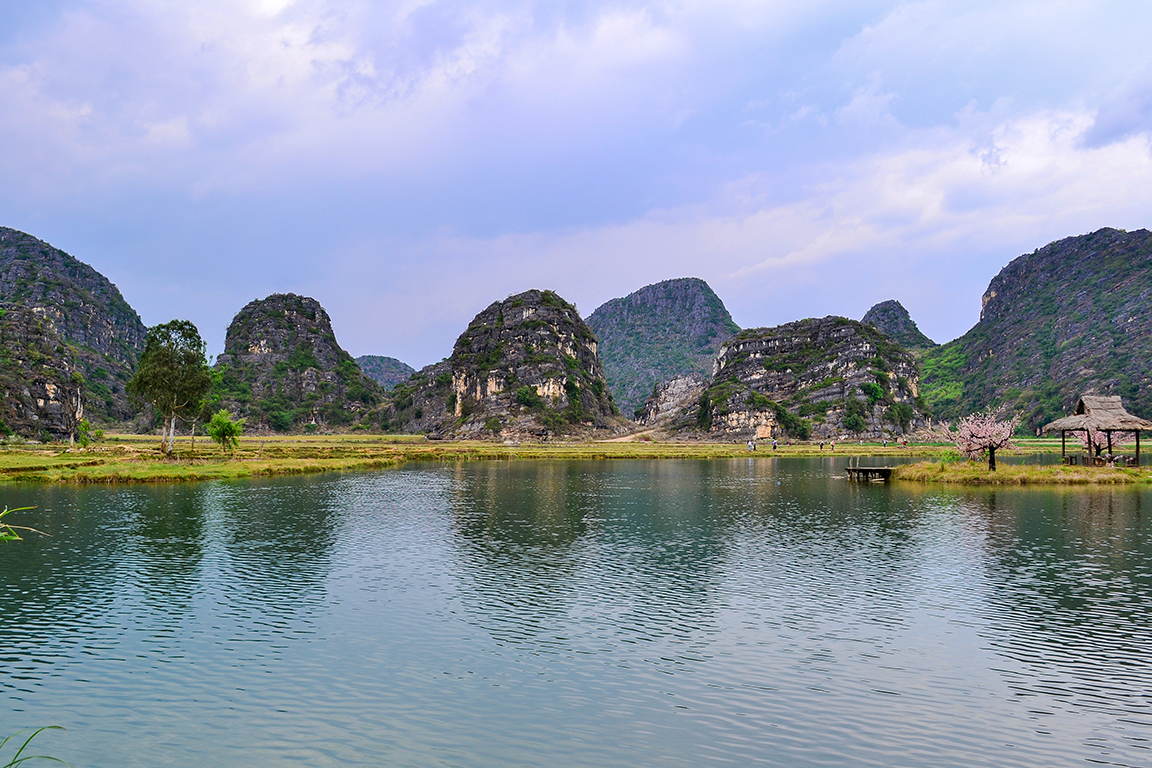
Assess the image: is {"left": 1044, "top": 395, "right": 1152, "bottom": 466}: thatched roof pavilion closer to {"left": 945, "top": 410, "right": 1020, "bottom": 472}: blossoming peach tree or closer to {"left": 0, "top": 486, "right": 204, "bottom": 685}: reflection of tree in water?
{"left": 945, "top": 410, "right": 1020, "bottom": 472}: blossoming peach tree

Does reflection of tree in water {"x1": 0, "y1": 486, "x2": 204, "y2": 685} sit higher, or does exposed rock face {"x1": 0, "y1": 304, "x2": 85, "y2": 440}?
exposed rock face {"x1": 0, "y1": 304, "x2": 85, "y2": 440}

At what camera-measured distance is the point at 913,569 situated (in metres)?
33.7

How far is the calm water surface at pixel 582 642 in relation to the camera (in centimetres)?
1571

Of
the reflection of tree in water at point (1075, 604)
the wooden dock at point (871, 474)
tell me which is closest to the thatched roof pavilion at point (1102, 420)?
the wooden dock at point (871, 474)

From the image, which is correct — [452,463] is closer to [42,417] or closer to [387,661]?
[387,661]

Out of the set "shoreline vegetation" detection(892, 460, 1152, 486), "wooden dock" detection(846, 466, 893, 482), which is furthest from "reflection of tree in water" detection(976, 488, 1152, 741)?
"wooden dock" detection(846, 466, 893, 482)

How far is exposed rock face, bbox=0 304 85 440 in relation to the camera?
161 meters

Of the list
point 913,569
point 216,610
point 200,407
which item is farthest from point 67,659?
point 200,407

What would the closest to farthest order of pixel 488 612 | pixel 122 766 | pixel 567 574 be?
1. pixel 122 766
2. pixel 488 612
3. pixel 567 574

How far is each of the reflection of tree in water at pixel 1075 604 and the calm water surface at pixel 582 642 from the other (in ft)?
0.47

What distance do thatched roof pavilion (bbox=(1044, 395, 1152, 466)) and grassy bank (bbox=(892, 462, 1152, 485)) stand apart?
13.6 ft

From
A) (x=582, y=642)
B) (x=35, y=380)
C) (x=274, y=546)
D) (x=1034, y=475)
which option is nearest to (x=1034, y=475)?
(x=1034, y=475)

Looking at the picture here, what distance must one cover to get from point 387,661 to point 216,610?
9.73 metres

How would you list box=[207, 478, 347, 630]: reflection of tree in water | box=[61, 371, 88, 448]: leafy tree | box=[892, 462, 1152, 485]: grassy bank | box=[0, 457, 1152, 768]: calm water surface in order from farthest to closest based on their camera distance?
box=[61, 371, 88, 448]: leafy tree, box=[892, 462, 1152, 485]: grassy bank, box=[207, 478, 347, 630]: reflection of tree in water, box=[0, 457, 1152, 768]: calm water surface
